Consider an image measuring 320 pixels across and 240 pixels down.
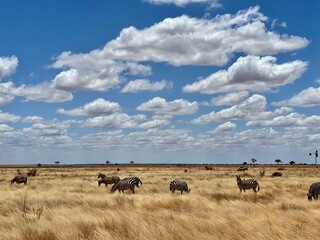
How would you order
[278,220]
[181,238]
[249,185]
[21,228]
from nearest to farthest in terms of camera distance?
[181,238] < [21,228] < [278,220] < [249,185]

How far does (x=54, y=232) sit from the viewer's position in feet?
32.8

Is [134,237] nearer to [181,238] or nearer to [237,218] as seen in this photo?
[181,238]

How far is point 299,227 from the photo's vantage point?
10500mm

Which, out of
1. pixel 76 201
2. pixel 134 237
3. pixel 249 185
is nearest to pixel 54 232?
pixel 134 237

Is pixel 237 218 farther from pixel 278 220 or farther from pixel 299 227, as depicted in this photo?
pixel 299 227

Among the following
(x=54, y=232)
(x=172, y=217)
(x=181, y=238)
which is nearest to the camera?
(x=181, y=238)

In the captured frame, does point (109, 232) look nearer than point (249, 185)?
Yes

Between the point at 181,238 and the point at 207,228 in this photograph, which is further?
the point at 207,228

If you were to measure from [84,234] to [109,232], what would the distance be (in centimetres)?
60

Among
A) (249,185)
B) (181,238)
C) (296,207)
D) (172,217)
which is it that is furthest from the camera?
(249,185)

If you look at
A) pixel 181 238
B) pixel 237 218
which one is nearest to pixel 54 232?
pixel 181 238

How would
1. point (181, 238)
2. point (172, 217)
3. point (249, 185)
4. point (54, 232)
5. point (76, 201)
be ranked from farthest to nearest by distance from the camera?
point (249, 185) → point (76, 201) → point (172, 217) → point (54, 232) → point (181, 238)

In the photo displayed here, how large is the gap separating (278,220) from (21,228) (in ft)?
22.2

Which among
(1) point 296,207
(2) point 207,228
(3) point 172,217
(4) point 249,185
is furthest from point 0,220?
(4) point 249,185
